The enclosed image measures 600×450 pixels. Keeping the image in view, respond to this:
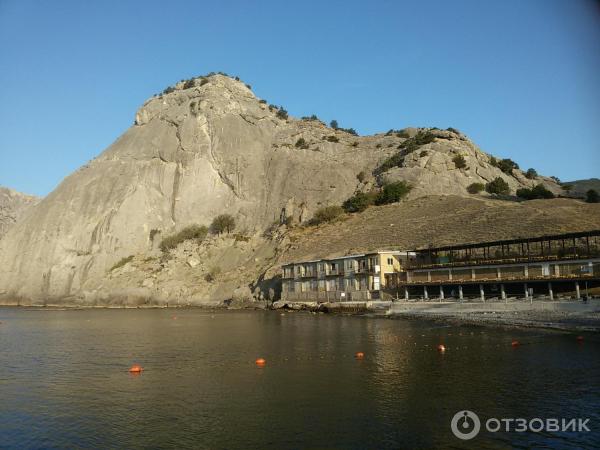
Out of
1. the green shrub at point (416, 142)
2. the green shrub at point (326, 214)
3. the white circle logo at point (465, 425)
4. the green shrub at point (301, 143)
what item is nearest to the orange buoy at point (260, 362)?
the white circle logo at point (465, 425)

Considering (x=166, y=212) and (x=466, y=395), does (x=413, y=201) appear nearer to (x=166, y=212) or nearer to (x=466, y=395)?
(x=166, y=212)

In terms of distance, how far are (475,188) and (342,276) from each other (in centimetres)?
3695

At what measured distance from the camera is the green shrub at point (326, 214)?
94.6 m

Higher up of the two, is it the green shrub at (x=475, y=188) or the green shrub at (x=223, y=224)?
the green shrub at (x=475, y=188)

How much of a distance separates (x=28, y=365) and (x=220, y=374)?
39.6 ft

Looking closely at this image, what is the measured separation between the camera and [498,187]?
93250mm

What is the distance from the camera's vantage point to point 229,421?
1812 centimetres

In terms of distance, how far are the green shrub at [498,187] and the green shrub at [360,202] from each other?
1979cm

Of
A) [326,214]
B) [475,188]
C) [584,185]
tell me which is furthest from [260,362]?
[584,185]

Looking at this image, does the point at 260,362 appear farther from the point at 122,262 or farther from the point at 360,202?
the point at 122,262

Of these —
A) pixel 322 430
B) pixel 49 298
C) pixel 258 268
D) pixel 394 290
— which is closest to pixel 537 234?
pixel 394 290

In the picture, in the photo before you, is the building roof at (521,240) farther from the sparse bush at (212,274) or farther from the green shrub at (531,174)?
the green shrub at (531,174)

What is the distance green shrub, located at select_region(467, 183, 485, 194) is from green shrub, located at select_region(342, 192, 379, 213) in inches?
641

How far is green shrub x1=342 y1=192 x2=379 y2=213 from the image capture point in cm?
9494
